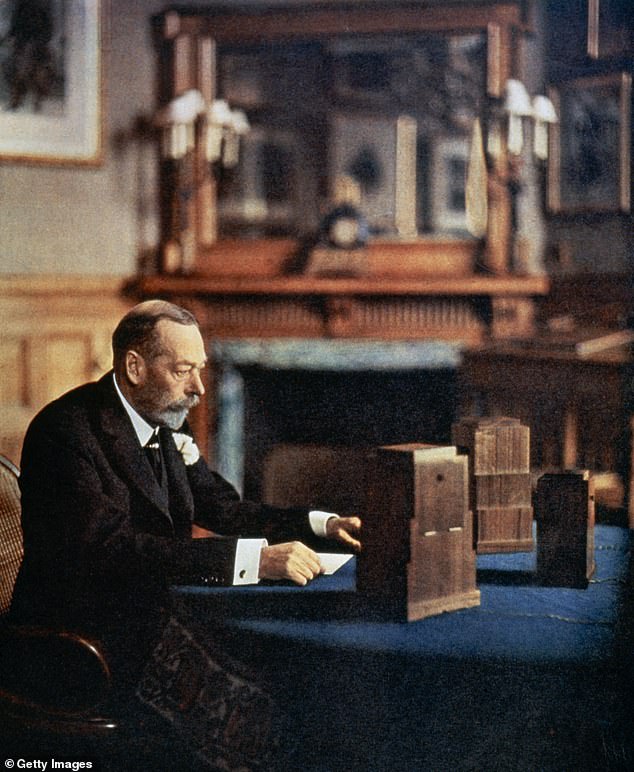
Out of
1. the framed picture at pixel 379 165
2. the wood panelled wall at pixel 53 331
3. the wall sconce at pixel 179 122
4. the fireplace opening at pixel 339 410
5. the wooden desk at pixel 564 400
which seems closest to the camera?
the fireplace opening at pixel 339 410

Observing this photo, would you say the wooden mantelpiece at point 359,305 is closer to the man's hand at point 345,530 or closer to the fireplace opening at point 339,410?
the fireplace opening at point 339,410

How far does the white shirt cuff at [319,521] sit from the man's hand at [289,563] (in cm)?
24

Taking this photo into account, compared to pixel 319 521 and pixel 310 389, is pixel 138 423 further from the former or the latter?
pixel 310 389

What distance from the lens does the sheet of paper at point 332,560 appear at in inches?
70.5

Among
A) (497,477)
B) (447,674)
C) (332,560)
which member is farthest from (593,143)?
(447,674)

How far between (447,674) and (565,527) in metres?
0.40

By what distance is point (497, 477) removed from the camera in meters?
1.73

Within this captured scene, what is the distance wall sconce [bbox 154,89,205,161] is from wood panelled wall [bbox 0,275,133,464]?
0.65 m

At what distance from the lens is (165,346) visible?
5.51 feet

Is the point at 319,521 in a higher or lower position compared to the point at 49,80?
lower

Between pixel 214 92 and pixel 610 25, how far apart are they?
225 centimetres

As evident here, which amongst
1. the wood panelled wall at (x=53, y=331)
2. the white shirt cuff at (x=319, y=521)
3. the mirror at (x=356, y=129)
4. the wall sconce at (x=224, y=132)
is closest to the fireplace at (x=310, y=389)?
the mirror at (x=356, y=129)

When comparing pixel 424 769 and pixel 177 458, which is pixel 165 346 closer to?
pixel 177 458

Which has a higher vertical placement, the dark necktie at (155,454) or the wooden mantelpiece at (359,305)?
the wooden mantelpiece at (359,305)
